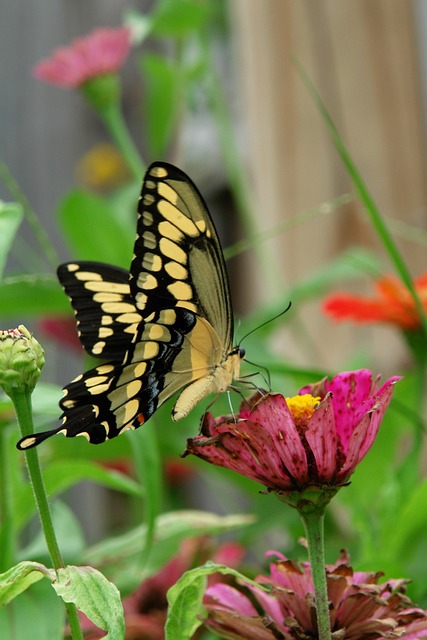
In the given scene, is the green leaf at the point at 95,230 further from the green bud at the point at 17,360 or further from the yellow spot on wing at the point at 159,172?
the green bud at the point at 17,360

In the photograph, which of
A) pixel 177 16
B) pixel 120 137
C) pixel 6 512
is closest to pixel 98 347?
pixel 6 512

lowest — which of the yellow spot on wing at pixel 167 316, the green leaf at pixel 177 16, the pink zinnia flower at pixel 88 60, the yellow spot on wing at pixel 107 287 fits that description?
the yellow spot on wing at pixel 167 316

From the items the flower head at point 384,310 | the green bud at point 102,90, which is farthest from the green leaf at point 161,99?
the flower head at point 384,310

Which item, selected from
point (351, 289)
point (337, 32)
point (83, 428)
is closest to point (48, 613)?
point (83, 428)

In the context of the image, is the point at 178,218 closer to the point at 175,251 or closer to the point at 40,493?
the point at 175,251

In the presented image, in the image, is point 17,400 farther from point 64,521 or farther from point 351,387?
point 64,521
